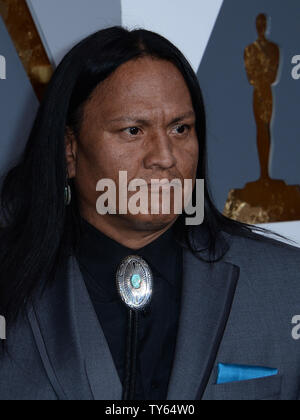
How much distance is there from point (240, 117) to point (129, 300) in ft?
2.47

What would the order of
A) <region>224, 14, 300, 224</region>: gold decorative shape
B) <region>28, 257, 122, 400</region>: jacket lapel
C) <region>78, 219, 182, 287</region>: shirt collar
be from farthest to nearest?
1. <region>224, 14, 300, 224</region>: gold decorative shape
2. <region>78, 219, 182, 287</region>: shirt collar
3. <region>28, 257, 122, 400</region>: jacket lapel

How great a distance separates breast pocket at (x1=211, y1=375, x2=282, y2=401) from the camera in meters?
1.10

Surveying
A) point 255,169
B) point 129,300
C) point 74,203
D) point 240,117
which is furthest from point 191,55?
point 129,300

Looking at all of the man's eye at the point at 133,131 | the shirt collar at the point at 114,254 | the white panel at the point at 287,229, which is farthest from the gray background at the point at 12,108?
the white panel at the point at 287,229

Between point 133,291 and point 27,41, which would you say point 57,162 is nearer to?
point 133,291

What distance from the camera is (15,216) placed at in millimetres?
1293

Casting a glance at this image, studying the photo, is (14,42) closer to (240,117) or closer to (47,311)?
(240,117)

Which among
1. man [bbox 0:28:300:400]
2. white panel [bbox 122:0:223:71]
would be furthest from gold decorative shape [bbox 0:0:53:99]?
man [bbox 0:28:300:400]

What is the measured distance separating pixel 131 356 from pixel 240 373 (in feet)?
0.70

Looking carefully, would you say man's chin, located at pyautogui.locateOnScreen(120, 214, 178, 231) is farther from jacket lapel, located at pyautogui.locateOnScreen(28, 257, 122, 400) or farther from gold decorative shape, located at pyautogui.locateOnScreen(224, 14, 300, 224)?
gold decorative shape, located at pyautogui.locateOnScreen(224, 14, 300, 224)

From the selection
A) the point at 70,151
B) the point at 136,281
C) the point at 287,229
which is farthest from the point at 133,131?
the point at 287,229

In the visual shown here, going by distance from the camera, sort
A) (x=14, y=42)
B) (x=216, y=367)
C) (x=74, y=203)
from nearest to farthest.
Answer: (x=216, y=367)
(x=74, y=203)
(x=14, y=42)

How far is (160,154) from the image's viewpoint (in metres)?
1.08

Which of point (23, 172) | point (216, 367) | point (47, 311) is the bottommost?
point (216, 367)
